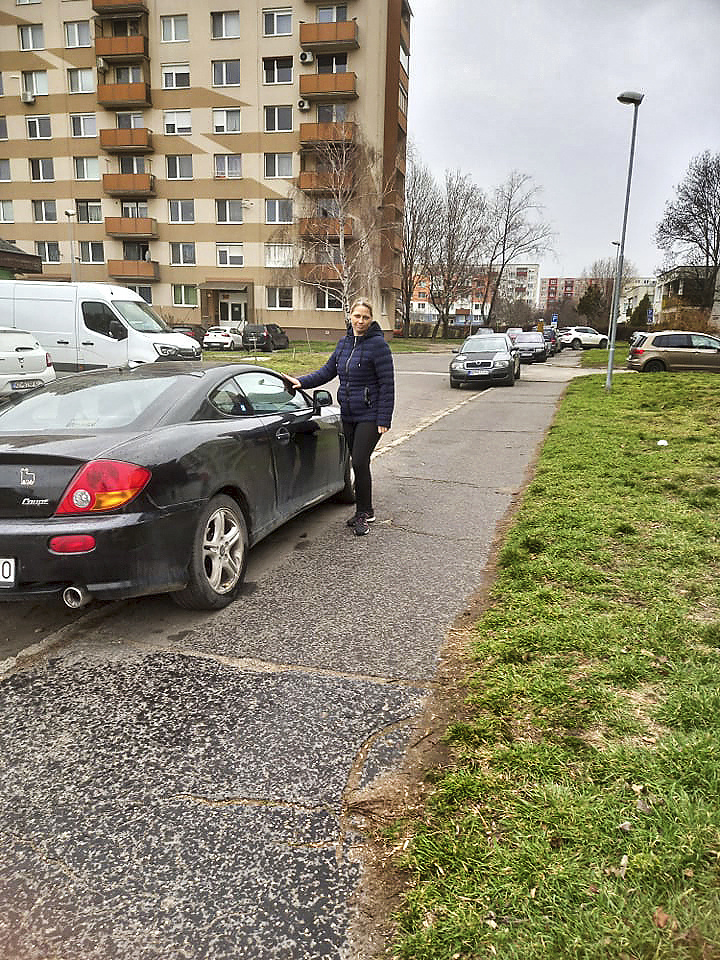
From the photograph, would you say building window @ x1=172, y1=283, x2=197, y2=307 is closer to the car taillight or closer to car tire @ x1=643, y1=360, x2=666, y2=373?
car tire @ x1=643, y1=360, x2=666, y2=373

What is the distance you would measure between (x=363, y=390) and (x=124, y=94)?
47102 mm

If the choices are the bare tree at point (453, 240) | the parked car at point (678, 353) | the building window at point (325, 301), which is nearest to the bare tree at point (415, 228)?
the bare tree at point (453, 240)

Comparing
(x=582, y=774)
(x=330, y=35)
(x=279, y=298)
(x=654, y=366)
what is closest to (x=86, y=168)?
(x=279, y=298)

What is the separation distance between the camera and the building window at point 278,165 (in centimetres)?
4372

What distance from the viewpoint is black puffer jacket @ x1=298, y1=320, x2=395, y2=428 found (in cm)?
557

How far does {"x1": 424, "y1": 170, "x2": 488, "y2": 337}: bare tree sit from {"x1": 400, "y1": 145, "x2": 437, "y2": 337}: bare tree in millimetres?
347

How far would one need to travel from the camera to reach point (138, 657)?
3.49 meters

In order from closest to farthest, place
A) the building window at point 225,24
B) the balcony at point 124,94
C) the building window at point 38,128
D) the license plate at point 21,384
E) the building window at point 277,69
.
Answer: the license plate at point 21,384, the building window at point 225,24, the building window at point 277,69, the balcony at point 124,94, the building window at point 38,128

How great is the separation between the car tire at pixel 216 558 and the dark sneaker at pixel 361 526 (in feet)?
4.76

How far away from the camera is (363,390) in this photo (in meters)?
5.58

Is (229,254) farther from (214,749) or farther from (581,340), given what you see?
(214,749)

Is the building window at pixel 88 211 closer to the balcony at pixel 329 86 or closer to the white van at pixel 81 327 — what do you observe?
the balcony at pixel 329 86

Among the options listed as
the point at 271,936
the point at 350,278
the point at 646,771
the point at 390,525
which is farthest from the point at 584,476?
the point at 350,278

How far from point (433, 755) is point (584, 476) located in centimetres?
543
